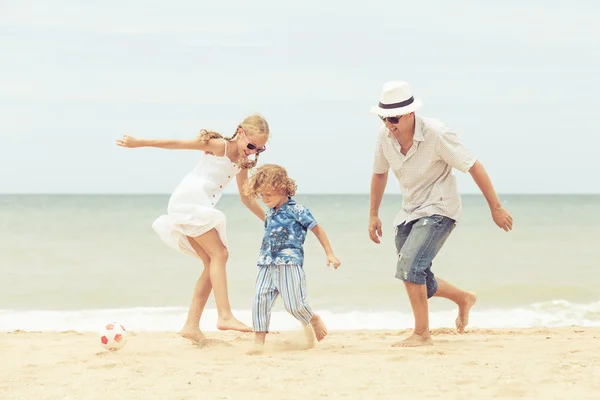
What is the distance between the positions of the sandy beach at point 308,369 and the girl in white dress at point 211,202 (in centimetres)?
40

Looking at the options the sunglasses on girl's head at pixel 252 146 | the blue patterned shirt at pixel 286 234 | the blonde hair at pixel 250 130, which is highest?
the blonde hair at pixel 250 130

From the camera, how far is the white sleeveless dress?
5.82m

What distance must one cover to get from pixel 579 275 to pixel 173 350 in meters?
9.09

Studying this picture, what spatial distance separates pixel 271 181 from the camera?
545 cm

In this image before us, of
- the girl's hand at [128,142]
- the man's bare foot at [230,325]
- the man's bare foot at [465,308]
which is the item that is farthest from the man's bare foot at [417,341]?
the girl's hand at [128,142]

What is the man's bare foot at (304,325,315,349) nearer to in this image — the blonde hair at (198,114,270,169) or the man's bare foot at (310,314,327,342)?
the man's bare foot at (310,314,327,342)

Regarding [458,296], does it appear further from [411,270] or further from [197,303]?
[197,303]

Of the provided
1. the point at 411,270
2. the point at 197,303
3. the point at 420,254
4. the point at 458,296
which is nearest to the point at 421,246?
the point at 420,254

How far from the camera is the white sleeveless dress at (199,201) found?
5816 mm

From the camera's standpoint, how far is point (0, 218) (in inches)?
1180

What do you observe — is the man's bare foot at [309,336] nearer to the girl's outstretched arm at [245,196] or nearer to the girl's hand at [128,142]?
the girl's outstretched arm at [245,196]

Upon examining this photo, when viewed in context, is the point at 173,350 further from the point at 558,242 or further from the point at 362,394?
the point at 558,242

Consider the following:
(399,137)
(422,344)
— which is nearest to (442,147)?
(399,137)

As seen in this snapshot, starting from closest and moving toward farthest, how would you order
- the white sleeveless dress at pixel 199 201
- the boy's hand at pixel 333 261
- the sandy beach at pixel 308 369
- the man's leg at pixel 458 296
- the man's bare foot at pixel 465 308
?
the sandy beach at pixel 308 369, the boy's hand at pixel 333 261, the white sleeveless dress at pixel 199 201, the man's leg at pixel 458 296, the man's bare foot at pixel 465 308
